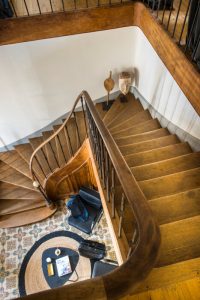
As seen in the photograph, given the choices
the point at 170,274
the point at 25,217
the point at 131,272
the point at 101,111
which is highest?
the point at 131,272

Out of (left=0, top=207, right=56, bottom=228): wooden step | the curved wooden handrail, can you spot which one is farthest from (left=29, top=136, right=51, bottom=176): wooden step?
the curved wooden handrail

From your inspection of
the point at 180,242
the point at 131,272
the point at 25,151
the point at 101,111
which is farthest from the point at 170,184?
the point at 25,151

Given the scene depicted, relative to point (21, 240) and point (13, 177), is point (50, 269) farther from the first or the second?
point (13, 177)

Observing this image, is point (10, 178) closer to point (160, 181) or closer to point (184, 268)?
point (160, 181)

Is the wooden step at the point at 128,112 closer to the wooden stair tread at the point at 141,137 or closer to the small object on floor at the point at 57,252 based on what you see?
the wooden stair tread at the point at 141,137

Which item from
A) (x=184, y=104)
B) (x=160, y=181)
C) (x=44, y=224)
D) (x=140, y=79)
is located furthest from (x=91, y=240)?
(x=140, y=79)

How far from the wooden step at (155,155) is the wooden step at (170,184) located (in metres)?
0.50

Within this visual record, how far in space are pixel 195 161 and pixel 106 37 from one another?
2.48m

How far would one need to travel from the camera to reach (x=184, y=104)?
2.82 m

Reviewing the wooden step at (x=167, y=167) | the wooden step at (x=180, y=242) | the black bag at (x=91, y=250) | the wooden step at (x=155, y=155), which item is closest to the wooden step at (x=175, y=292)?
the wooden step at (x=180, y=242)

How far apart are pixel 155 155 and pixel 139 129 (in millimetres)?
983

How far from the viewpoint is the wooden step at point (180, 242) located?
1383 mm

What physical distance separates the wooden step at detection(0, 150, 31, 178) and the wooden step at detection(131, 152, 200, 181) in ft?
8.31

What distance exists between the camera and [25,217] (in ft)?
14.2
